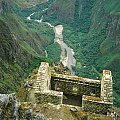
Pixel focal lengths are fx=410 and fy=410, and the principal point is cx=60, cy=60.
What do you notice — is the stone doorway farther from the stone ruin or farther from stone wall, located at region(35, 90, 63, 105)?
stone wall, located at region(35, 90, 63, 105)

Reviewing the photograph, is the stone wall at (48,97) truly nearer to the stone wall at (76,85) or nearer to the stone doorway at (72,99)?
the stone doorway at (72,99)

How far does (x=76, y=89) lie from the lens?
24.6 m

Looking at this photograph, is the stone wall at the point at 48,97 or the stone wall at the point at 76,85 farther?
the stone wall at the point at 76,85

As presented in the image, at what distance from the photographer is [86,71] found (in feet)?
651

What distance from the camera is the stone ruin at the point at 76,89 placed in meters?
20.7

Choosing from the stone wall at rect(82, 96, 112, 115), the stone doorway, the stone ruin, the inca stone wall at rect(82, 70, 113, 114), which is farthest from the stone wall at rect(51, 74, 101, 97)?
the stone wall at rect(82, 96, 112, 115)

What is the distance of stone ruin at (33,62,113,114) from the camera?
2069 centimetres

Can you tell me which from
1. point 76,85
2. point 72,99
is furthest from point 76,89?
point 72,99

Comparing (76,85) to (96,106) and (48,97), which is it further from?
(48,97)

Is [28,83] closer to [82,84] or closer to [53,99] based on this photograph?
[82,84]

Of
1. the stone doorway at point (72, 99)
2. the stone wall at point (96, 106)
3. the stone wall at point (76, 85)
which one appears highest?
the stone wall at point (76, 85)

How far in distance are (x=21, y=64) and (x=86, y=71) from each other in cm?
5663

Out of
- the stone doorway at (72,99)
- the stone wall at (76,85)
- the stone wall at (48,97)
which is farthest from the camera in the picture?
the stone doorway at (72,99)

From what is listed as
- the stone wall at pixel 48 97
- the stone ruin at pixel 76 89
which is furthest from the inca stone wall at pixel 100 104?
the stone wall at pixel 48 97
